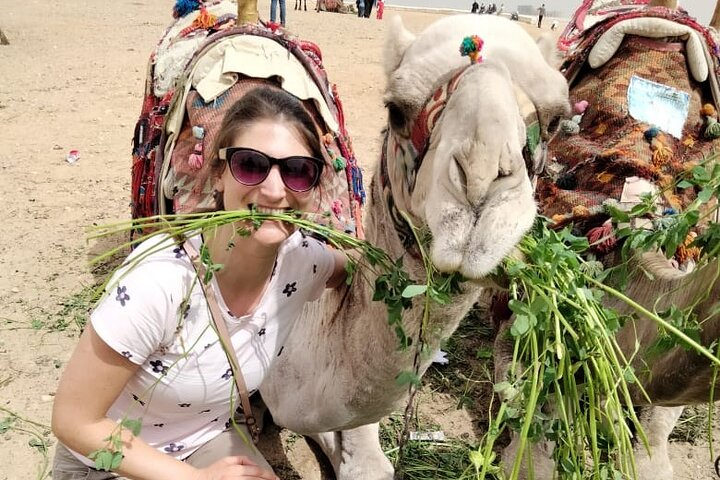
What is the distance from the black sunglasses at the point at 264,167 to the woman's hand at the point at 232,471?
76 centimetres

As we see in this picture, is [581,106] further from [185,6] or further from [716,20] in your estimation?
[185,6]

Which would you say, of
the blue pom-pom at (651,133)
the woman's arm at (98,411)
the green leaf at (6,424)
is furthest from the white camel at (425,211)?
the green leaf at (6,424)

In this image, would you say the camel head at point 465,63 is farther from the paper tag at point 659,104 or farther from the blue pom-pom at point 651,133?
the paper tag at point 659,104

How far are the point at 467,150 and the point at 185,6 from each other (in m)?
3.35

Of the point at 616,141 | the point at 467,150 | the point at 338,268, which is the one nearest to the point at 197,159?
the point at 338,268

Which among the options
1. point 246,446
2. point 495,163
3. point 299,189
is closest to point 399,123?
point 299,189

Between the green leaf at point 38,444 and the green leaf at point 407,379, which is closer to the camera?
the green leaf at point 407,379

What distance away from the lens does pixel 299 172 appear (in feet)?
5.26

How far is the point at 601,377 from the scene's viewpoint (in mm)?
1185

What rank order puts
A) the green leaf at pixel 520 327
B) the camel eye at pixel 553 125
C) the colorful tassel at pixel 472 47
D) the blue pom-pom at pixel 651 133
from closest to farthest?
the green leaf at pixel 520 327 < the colorful tassel at pixel 472 47 < the camel eye at pixel 553 125 < the blue pom-pom at pixel 651 133

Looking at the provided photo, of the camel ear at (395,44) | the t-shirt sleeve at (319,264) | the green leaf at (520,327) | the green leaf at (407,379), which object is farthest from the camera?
the t-shirt sleeve at (319,264)

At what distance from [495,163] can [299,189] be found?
0.60 metres

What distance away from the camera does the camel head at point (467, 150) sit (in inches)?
47.9

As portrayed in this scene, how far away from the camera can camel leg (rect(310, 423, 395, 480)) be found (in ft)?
7.91
